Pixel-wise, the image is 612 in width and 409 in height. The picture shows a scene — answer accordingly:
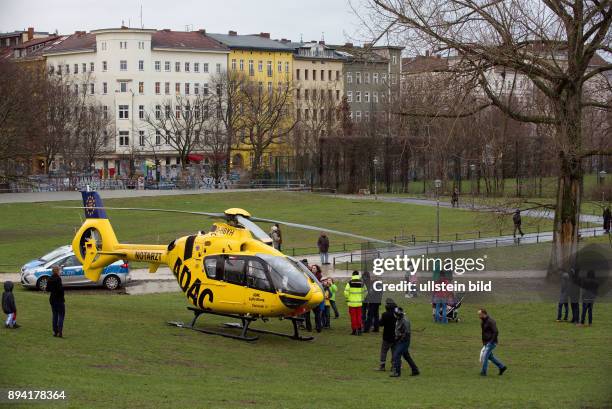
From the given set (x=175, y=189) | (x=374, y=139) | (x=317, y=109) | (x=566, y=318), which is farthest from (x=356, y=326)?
(x=317, y=109)

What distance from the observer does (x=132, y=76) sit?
104438 millimetres

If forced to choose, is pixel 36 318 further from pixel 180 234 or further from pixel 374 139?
pixel 374 139

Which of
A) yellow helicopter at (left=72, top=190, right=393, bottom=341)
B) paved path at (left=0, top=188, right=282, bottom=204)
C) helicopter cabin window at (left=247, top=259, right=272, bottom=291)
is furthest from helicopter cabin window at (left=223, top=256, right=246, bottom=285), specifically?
paved path at (left=0, top=188, right=282, bottom=204)

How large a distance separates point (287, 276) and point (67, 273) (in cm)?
1235

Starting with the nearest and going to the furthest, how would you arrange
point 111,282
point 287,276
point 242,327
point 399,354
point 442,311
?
point 399,354 < point 287,276 < point 242,327 < point 442,311 < point 111,282

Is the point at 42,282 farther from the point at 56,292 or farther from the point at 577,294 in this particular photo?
the point at 577,294

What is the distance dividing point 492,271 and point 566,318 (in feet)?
15.3

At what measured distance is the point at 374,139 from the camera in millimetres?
74938

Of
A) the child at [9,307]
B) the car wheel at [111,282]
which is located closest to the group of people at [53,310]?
the child at [9,307]

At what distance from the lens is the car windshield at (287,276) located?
20.6 metres

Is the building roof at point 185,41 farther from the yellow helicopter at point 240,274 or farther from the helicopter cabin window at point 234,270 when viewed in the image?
the helicopter cabin window at point 234,270

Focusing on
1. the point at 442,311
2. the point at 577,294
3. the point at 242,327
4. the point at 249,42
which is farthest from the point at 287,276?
the point at 249,42

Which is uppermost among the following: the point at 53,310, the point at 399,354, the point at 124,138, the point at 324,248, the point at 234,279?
the point at 124,138

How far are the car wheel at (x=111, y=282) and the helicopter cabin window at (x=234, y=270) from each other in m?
10.4
